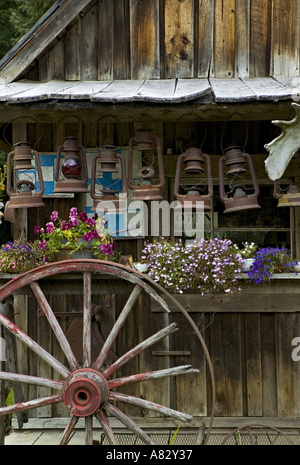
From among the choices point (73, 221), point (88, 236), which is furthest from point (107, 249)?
point (73, 221)

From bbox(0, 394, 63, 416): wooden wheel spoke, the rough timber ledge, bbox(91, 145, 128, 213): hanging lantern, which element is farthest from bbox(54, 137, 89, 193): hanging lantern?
bbox(0, 394, 63, 416): wooden wheel spoke

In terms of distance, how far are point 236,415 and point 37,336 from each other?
2.01 metres

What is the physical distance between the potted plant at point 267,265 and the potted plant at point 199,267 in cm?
15

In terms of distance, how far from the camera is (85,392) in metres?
3.56

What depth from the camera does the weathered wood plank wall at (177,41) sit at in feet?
15.2

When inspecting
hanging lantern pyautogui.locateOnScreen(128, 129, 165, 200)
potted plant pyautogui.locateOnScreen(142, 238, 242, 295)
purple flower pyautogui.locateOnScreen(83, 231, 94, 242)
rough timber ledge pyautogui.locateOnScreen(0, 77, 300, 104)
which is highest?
rough timber ledge pyautogui.locateOnScreen(0, 77, 300, 104)

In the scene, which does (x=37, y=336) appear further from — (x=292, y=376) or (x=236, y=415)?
(x=292, y=376)

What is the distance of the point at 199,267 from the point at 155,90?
148 centimetres

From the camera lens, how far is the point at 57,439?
15.1 ft

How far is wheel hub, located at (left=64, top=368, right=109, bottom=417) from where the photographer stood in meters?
3.54

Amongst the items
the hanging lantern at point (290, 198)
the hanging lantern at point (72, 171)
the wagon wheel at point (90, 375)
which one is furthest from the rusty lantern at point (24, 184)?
the hanging lantern at point (290, 198)

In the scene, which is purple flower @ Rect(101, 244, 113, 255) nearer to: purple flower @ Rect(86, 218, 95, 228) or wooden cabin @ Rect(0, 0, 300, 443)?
purple flower @ Rect(86, 218, 95, 228)

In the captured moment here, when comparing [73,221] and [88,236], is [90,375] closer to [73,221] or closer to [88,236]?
[88,236]

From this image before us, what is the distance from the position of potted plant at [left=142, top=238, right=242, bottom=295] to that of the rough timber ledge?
1.17 m
